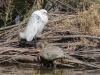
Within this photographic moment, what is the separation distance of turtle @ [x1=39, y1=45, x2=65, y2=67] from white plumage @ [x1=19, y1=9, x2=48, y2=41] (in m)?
0.74

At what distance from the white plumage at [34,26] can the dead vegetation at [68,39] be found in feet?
1.09

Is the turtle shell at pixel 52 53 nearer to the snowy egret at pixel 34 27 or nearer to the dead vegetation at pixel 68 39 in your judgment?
the dead vegetation at pixel 68 39

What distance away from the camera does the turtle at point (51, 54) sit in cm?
905

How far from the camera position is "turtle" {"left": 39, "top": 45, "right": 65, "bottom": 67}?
29.7 feet

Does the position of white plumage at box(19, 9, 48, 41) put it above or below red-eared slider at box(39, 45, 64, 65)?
above

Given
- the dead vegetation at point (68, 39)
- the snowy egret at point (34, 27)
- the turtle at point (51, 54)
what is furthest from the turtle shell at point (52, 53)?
the snowy egret at point (34, 27)

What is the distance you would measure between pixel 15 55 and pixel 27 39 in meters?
0.59

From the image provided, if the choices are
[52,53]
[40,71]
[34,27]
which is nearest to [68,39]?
[34,27]

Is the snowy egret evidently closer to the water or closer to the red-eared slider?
the red-eared slider

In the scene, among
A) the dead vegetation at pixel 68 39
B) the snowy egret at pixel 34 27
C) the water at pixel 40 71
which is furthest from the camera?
the snowy egret at pixel 34 27

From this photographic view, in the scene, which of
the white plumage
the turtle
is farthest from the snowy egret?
the turtle

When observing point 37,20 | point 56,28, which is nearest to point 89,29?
point 56,28

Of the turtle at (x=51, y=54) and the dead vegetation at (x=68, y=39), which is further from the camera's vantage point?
the dead vegetation at (x=68, y=39)

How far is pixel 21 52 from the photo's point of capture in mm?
9625
